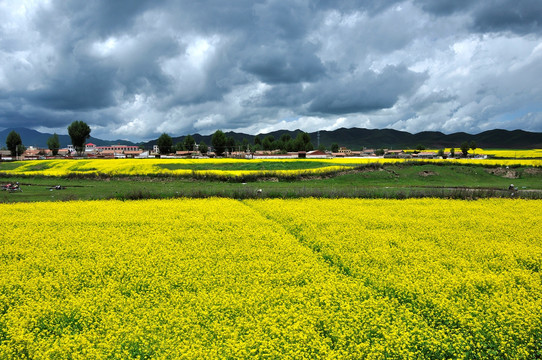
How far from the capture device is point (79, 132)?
117 meters

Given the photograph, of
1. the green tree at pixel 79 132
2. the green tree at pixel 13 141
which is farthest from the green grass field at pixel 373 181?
the green tree at pixel 13 141

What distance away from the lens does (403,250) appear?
13.2m

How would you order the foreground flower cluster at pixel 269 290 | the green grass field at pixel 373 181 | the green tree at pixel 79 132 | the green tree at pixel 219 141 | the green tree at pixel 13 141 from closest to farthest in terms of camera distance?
the foreground flower cluster at pixel 269 290 → the green grass field at pixel 373 181 → the green tree at pixel 79 132 → the green tree at pixel 13 141 → the green tree at pixel 219 141

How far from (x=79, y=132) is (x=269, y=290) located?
419ft

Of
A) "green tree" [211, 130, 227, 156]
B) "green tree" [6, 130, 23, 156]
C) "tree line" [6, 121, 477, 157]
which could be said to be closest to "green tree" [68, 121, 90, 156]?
"tree line" [6, 121, 477, 157]

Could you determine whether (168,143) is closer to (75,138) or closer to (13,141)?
(75,138)

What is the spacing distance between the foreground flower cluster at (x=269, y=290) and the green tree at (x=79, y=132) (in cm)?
11312

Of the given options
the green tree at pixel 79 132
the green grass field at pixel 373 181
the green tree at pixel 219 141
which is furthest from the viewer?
the green tree at pixel 219 141

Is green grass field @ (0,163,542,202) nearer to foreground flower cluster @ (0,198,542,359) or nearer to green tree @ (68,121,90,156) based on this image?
foreground flower cluster @ (0,198,542,359)

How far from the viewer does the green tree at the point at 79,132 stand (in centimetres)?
11588

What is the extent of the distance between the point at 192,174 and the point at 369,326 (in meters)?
39.4

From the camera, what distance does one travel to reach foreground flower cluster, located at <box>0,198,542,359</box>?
7176 millimetres

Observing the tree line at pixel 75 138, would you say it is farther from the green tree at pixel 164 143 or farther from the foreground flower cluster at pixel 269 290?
the foreground flower cluster at pixel 269 290

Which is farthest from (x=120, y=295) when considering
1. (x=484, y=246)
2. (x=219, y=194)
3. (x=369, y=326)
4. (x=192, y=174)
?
(x=192, y=174)
